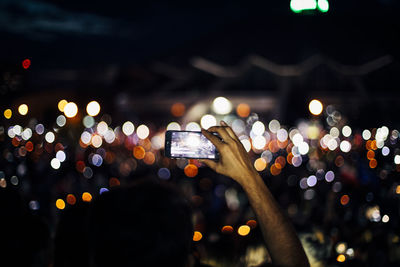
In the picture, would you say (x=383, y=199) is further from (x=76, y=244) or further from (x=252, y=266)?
(x=76, y=244)

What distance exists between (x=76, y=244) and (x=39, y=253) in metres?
0.17

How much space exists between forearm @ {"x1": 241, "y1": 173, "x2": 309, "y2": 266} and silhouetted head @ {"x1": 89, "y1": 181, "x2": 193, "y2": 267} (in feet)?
2.08

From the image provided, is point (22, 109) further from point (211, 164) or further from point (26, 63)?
point (211, 164)

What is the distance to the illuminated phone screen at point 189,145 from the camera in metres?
3.01

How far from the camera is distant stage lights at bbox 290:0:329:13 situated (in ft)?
18.3

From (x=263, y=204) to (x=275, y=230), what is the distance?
5.5 inches

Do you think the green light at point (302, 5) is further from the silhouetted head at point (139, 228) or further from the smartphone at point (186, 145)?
the silhouetted head at point (139, 228)

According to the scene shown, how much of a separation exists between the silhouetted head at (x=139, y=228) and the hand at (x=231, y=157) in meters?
0.72

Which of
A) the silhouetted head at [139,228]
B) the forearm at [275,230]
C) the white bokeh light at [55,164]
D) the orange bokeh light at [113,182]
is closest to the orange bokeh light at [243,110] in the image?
the white bokeh light at [55,164]

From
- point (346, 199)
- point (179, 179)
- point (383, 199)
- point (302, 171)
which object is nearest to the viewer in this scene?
point (383, 199)

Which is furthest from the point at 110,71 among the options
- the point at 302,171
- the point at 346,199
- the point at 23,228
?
the point at 23,228

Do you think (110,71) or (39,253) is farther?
(110,71)

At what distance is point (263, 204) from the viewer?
2377 millimetres

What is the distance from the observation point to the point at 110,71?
3297 inches
